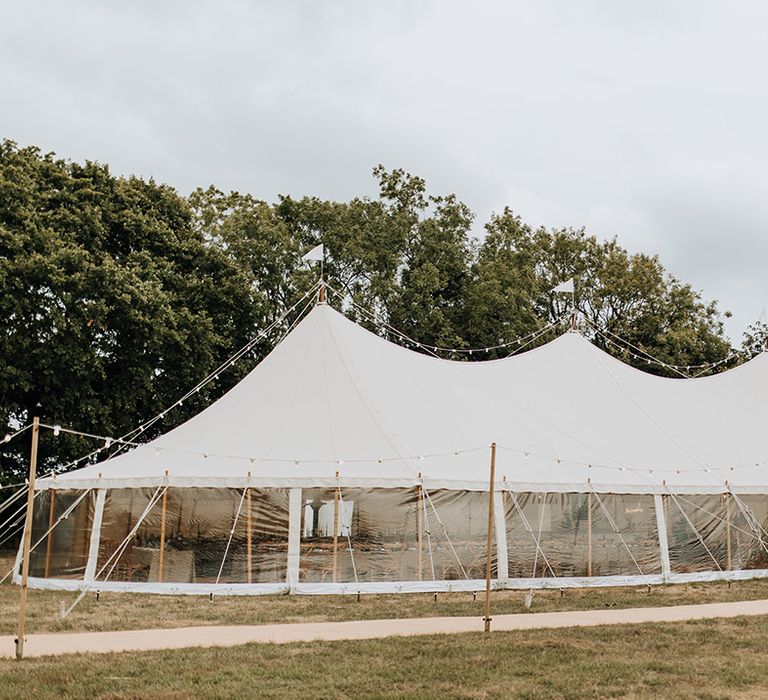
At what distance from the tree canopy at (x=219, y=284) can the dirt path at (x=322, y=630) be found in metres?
10.5

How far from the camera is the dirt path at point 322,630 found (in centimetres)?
857

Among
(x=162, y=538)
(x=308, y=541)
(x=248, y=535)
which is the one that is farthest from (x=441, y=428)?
(x=162, y=538)

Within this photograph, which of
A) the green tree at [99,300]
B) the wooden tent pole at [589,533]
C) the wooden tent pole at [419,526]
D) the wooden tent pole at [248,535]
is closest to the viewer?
the wooden tent pole at [248,535]

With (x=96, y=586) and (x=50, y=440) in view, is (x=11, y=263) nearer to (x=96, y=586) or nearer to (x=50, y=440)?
(x=50, y=440)

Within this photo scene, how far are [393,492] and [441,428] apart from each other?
1.85 metres

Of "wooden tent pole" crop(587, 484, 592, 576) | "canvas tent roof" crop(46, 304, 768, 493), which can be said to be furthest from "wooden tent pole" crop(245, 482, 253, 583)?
"wooden tent pole" crop(587, 484, 592, 576)

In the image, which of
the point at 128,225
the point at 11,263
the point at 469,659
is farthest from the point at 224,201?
the point at 469,659

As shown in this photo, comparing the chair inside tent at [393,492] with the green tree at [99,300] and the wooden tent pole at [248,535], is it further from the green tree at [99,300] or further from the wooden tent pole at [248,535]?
the green tree at [99,300]

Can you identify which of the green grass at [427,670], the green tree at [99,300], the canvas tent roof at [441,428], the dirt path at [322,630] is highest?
the green tree at [99,300]

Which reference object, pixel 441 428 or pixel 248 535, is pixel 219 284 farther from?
pixel 248 535

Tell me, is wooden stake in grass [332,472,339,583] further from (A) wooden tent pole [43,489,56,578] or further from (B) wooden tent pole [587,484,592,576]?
(A) wooden tent pole [43,489,56,578]

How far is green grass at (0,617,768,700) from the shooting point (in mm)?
6984

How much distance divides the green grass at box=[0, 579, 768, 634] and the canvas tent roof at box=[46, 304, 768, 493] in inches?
60.5

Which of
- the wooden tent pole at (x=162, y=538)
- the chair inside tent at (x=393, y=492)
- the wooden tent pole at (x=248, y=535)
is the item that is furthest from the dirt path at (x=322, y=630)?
the wooden tent pole at (x=162, y=538)
